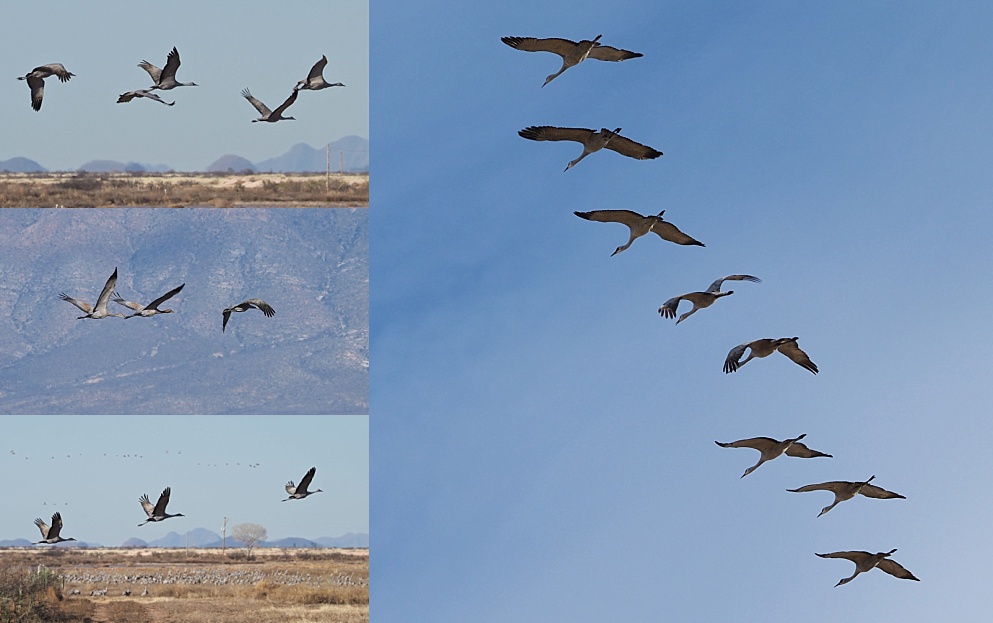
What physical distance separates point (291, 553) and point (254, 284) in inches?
360

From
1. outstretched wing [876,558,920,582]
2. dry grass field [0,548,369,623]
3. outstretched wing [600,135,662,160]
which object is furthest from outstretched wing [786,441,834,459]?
dry grass field [0,548,369,623]

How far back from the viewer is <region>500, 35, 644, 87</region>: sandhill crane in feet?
80.8

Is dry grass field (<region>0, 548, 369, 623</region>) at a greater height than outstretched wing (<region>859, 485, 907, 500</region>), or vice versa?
dry grass field (<region>0, 548, 369, 623</region>)

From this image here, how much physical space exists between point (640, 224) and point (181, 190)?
30393mm

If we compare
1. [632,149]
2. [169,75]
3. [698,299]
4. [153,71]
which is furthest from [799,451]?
[153,71]

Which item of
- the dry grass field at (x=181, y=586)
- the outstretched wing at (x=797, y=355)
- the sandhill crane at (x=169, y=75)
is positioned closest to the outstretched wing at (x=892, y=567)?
the outstretched wing at (x=797, y=355)

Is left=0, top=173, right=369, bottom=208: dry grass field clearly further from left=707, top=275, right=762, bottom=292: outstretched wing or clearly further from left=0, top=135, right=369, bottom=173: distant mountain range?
left=707, top=275, right=762, bottom=292: outstretched wing

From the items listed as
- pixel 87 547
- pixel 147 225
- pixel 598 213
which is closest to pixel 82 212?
pixel 147 225

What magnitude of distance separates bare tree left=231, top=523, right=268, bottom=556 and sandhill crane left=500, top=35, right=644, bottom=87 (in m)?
30.7

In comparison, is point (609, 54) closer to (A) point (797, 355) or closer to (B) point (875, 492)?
(A) point (797, 355)

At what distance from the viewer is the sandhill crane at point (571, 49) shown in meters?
24.6

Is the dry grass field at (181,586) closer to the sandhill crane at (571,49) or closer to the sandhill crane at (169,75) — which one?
the sandhill crane at (169,75)

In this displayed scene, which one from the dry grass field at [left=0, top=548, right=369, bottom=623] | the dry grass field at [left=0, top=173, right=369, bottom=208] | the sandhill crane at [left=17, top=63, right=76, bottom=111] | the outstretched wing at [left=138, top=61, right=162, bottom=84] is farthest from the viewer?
the dry grass field at [left=0, top=173, right=369, bottom=208]

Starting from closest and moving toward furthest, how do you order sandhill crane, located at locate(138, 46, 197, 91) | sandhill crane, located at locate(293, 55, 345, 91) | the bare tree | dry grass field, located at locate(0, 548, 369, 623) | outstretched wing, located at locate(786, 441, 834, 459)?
outstretched wing, located at locate(786, 441, 834, 459)
sandhill crane, located at locate(138, 46, 197, 91)
sandhill crane, located at locate(293, 55, 345, 91)
dry grass field, located at locate(0, 548, 369, 623)
the bare tree
